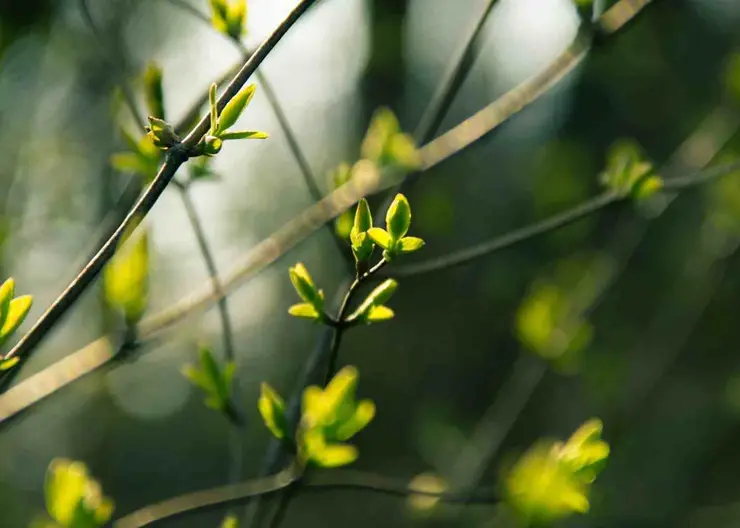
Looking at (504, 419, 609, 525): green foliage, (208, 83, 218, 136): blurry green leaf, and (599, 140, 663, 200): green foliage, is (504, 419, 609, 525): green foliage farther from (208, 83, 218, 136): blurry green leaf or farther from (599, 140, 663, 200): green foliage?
(208, 83, 218, 136): blurry green leaf

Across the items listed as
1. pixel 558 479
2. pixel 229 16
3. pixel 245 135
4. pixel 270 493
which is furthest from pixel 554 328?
pixel 245 135

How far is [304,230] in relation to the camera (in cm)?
102

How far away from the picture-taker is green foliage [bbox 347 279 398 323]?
0.65 meters

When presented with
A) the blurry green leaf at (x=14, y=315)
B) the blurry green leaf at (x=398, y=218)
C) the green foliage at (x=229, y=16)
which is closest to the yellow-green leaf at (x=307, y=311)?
the blurry green leaf at (x=398, y=218)

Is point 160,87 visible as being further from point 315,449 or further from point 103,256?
point 315,449

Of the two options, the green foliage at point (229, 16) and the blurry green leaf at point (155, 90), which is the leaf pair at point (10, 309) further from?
the green foliage at point (229, 16)

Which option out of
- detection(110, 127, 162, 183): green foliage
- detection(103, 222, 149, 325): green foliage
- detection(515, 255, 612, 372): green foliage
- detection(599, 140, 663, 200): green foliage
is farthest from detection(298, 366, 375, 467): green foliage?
detection(515, 255, 612, 372): green foliage

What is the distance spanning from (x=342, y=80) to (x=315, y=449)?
2.79 metres

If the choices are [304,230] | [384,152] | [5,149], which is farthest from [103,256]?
[5,149]

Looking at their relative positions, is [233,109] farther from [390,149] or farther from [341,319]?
[390,149]

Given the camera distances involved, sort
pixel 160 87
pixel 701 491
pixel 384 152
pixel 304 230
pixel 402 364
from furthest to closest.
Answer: pixel 402 364, pixel 701 491, pixel 384 152, pixel 304 230, pixel 160 87

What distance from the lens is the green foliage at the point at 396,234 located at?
615 mm

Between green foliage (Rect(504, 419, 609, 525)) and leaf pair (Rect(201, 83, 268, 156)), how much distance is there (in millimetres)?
435

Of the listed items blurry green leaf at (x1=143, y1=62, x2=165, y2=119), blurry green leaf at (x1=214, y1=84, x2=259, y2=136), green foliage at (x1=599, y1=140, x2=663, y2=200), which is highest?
green foliage at (x1=599, y1=140, x2=663, y2=200)
